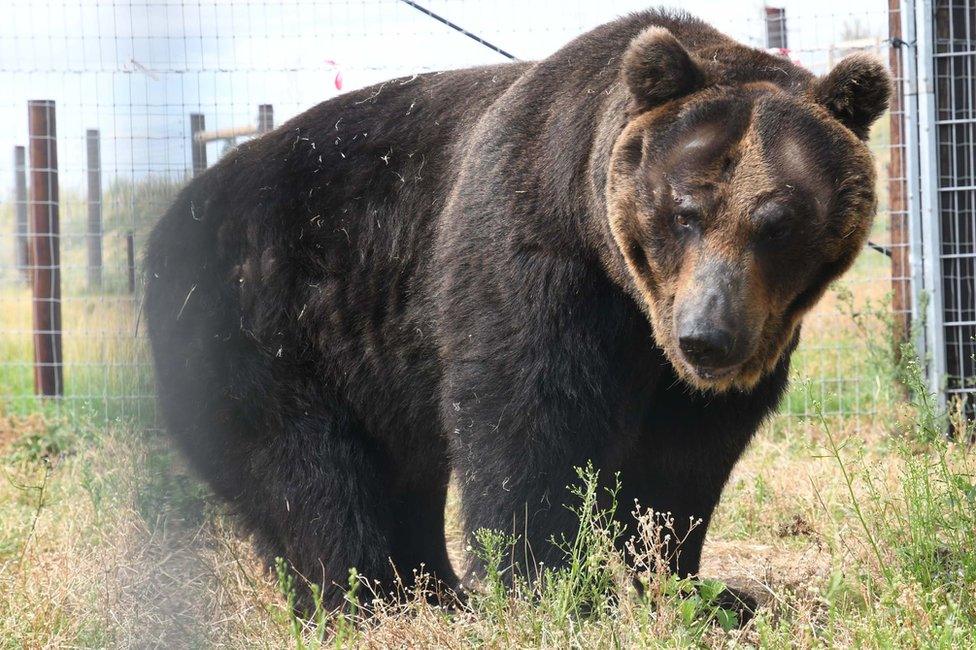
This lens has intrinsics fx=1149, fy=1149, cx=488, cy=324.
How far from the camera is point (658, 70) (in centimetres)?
416

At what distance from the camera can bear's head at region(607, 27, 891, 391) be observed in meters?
3.92

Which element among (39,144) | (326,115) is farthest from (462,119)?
(39,144)

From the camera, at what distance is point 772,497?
22.1 feet

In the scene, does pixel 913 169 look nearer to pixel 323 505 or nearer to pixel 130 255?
pixel 323 505

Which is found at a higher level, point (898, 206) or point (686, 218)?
point (898, 206)

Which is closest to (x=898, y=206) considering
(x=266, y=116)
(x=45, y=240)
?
(x=266, y=116)

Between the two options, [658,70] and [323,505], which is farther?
[323,505]

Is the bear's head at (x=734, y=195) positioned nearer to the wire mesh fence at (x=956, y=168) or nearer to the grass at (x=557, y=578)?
the grass at (x=557, y=578)

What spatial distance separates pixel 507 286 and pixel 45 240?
24.6 ft

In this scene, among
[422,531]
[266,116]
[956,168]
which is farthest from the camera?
[266,116]

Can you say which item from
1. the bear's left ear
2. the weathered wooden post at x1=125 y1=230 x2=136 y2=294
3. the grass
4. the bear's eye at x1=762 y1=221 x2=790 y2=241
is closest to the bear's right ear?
A: the bear's left ear

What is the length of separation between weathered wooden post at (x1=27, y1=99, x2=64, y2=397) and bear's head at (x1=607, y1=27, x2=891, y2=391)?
7666 mm

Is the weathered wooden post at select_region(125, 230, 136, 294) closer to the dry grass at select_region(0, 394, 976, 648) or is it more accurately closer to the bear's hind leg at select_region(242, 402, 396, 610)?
the dry grass at select_region(0, 394, 976, 648)

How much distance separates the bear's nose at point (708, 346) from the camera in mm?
3809
